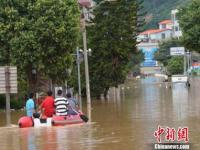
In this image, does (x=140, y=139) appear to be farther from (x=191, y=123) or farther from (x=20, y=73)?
(x=20, y=73)

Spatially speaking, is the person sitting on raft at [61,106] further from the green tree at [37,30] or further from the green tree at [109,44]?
the green tree at [109,44]

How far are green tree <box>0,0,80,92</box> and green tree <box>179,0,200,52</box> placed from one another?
15246mm

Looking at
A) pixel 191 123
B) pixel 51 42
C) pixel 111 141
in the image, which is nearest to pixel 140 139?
pixel 111 141

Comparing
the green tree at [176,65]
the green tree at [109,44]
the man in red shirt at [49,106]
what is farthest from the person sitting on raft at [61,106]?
the green tree at [176,65]

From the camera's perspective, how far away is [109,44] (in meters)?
52.7

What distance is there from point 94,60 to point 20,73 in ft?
54.7

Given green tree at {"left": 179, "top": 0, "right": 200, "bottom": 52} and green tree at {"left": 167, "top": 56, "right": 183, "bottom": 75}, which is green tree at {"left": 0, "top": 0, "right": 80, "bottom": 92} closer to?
green tree at {"left": 179, "top": 0, "right": 200, "bottom": 52}

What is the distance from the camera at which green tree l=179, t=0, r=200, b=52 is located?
47875 mm

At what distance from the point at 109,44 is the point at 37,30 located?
62.3 ft

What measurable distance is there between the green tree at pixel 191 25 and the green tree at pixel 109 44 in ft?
20.3

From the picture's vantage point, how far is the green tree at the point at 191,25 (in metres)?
47.9
